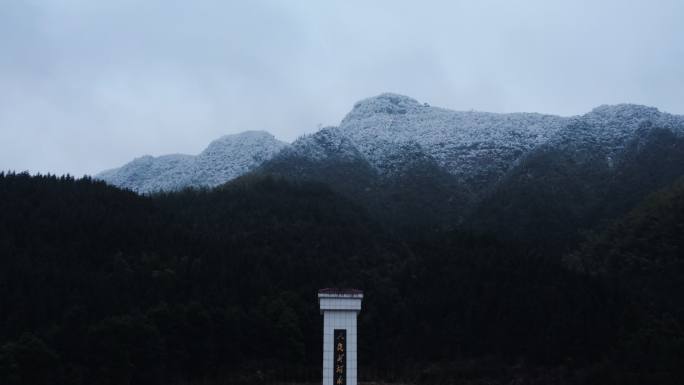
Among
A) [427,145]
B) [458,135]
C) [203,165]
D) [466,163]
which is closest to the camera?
[466,163]

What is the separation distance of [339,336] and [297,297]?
16080 mm

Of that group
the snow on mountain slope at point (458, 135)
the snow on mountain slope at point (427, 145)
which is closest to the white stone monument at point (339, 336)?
the snow on mountain slope at point (427, 145)

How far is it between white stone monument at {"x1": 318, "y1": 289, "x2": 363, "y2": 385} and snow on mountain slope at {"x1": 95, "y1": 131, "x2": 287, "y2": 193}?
5003cm

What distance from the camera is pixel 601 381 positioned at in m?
30.5

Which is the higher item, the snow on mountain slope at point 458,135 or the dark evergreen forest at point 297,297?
the snow on mountain slope at point 458,135

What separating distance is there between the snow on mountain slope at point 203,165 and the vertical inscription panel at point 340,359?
50.2 meters

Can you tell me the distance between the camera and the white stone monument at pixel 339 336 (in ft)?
69.6

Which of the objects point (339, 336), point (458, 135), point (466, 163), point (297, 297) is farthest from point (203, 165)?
point (339, 336)

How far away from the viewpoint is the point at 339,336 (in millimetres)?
21344

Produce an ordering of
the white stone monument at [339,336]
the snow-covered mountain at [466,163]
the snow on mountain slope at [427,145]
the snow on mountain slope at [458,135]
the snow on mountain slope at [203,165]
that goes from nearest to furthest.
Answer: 1. the white stone monument at [339,336]
2. the snow-covered mountain at [466,163]
3. the snow on mountain slope at [427,145]
4. the snow on mountain slope at [458,135]
5. the snow on mountain slope at [203,165]

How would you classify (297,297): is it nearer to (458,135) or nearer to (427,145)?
(427,145)

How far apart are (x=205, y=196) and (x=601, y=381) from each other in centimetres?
2818

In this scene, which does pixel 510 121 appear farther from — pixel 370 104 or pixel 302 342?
pixel 302 342

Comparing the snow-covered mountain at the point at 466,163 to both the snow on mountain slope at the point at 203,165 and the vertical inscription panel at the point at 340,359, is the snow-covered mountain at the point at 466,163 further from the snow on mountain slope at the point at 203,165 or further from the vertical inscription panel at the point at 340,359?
the vertical inscription panel at the point at 340,359
